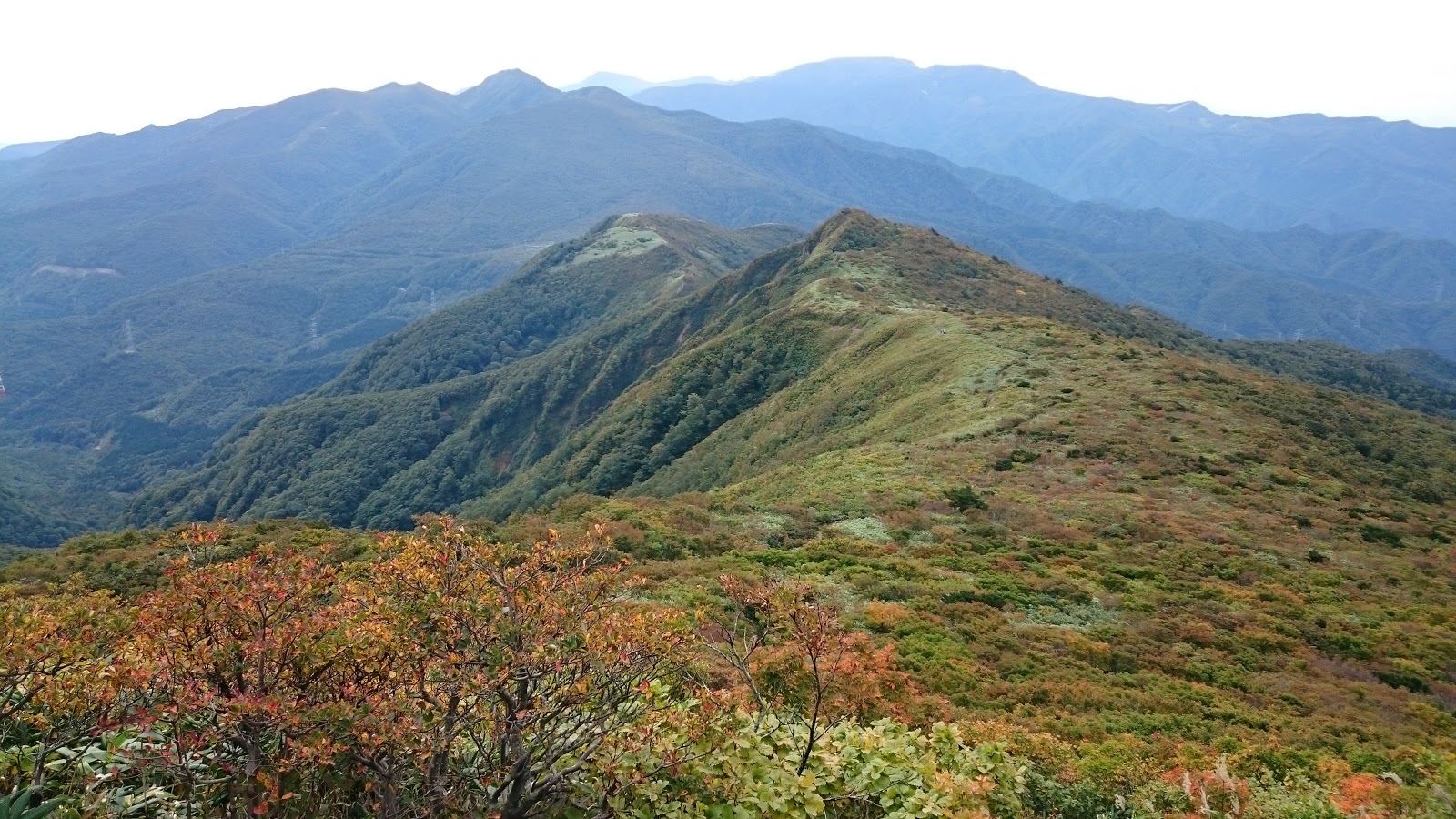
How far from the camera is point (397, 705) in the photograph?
16.4ft

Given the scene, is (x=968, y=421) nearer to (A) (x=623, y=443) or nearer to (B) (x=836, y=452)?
(B) (x=836, y=452)

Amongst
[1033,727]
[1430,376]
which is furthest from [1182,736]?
[1430,376]

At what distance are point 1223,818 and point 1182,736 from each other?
6.05 meters

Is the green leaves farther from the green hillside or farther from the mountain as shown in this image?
the mountain

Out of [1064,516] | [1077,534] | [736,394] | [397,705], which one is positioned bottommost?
[736,394]

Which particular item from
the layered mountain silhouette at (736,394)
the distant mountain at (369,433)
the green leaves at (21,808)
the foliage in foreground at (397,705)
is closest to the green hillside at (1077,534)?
the layered mountain silhouette at (736,394)

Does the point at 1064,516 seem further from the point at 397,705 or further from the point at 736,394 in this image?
the point at 736,394

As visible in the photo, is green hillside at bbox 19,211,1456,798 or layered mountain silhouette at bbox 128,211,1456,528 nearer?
green hillside at bbox 19,211,1456,798

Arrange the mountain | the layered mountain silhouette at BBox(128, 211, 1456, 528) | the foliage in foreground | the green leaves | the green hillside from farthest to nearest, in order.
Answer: the layered mountain silhouette at BBox(128, 211, 1456, 528) < the mountain < the green hillside < the foliage in foreground < the green leaves

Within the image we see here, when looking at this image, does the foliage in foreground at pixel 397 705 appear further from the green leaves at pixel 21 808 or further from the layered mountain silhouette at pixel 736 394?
the layered mountain silhouette at pixel 736 394

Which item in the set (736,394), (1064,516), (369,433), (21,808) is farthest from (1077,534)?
(369,433)

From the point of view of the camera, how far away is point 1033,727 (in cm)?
1265

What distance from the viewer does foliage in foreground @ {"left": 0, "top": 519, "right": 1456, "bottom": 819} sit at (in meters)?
5.08

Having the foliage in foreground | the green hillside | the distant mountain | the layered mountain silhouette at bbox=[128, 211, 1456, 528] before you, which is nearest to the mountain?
the green hillside
